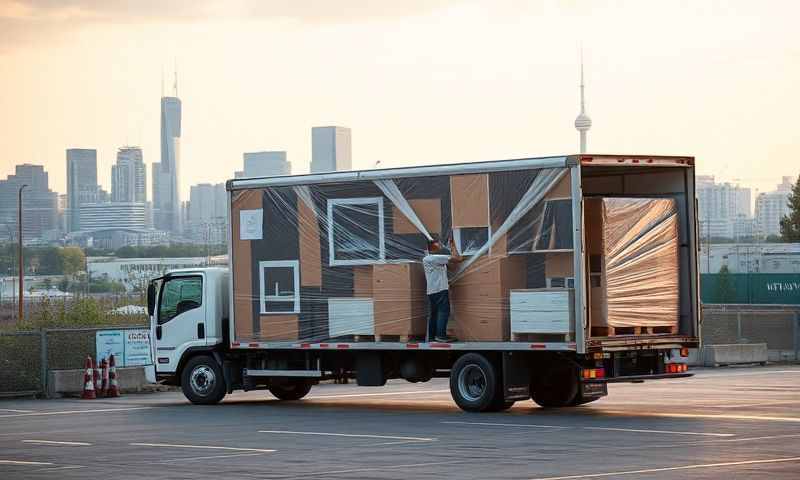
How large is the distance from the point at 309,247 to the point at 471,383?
3.69m

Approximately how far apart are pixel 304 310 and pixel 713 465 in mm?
10523

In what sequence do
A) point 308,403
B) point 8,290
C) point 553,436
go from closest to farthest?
point 553,436 → point 308,403 → point 8,290

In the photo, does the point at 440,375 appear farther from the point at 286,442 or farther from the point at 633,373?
the point at 286,442

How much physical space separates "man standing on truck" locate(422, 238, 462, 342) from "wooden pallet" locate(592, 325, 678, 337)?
7.30 ft

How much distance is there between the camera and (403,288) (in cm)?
2233

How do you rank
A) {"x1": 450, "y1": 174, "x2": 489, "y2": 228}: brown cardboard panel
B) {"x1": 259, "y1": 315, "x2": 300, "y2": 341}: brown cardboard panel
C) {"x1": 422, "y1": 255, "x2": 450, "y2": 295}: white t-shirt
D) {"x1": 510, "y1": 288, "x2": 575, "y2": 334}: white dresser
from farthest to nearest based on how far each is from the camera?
{"x1": 259, "y1": 315, "x2": 300, "y2": 341}: brown cardboard panel
{"x1": 422, "y1": 255, "x2": 450, "y2": 295}: white t-shirt
{"x1": 450, "y1": 174, "x2": 489, "y2": 228}: brown cardboard panel
{"x1": 510, "y1": 288, "x2": 575, "y2": 334}: white dresser

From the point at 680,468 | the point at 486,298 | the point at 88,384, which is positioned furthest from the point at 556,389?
the point at 88,384

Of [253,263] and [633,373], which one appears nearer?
[633,373]

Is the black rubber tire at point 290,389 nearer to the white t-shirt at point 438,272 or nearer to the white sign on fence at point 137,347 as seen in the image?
the white t-shirt at point 438,272

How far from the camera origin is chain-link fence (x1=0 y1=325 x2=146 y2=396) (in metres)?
29.9

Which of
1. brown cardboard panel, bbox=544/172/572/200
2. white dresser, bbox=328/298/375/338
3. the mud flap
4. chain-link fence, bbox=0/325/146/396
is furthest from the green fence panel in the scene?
brown cardboard panel, bbox=544/172/572/200

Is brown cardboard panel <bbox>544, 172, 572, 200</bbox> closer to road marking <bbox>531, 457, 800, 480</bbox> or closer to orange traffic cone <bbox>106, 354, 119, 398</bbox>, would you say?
road marking <bbox>531, 457, 800, 480</bbox>

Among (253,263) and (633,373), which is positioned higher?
(253,263)

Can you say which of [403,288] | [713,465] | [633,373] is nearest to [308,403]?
[403,288]
